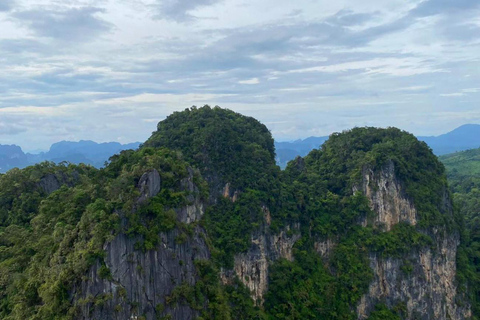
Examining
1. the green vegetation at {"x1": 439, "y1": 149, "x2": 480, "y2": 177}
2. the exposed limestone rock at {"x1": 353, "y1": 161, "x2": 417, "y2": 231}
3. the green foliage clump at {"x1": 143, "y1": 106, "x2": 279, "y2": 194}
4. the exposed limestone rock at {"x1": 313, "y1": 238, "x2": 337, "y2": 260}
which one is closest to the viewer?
the green foliage clump at {"x1": 143, "y1": 106, "x2": 279, "y2": 194}

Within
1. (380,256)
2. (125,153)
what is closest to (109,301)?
(125,153)

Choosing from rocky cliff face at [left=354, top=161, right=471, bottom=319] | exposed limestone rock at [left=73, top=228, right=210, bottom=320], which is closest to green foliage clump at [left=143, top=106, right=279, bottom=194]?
rocky cliff face at [left=354, top=161, right=471, bottom=319]

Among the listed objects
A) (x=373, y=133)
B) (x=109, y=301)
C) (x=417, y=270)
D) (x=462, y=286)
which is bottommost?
(x=462, y=286)

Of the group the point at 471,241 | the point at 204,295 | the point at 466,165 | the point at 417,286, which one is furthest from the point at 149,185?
the point at 466,165

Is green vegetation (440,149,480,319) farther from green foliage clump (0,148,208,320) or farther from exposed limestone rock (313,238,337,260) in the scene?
green foliage clump (0,148,208,320)

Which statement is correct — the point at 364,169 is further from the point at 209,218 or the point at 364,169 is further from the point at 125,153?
the point at 125,153

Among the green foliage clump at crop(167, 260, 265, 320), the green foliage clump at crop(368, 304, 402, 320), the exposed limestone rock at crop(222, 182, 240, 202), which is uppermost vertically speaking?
the exposed limestone rock at crop(222, 182, 240, 202)

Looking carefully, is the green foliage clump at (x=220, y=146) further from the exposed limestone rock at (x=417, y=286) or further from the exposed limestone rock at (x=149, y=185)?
the exposed limestone rock at (x=417, y=286)

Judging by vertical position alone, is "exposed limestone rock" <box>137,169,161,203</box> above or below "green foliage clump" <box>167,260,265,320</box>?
above
